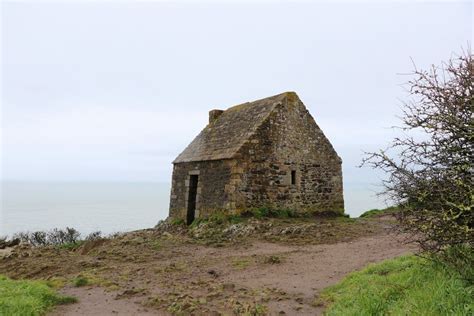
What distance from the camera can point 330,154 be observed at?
59.3ft

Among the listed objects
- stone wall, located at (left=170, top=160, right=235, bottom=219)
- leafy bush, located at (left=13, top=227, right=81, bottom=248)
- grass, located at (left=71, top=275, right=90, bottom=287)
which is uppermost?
stone wall, located at (left=170, top=160, right=235, bottom=219)

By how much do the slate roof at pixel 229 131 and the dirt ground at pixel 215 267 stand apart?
11.2ft

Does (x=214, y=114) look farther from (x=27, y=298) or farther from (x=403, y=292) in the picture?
(x=403, y=292)

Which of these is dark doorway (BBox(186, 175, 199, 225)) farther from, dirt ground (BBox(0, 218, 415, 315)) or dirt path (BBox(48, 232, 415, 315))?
dirt path (BBox(48, 232, 415, 315))

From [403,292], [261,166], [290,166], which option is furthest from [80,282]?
[290,166]

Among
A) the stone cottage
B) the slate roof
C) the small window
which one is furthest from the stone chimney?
the small window

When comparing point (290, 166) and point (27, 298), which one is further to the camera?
point (290, 166)

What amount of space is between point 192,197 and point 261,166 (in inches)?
155

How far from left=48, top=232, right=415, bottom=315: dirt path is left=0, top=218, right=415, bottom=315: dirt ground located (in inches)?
Answer: 0.7

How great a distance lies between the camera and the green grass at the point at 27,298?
605cm

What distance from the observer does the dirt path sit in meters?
6.65

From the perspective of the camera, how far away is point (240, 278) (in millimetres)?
8430

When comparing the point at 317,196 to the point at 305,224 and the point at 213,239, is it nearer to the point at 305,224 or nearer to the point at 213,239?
the point at 305,224

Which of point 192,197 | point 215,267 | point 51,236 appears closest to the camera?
point 215,267
